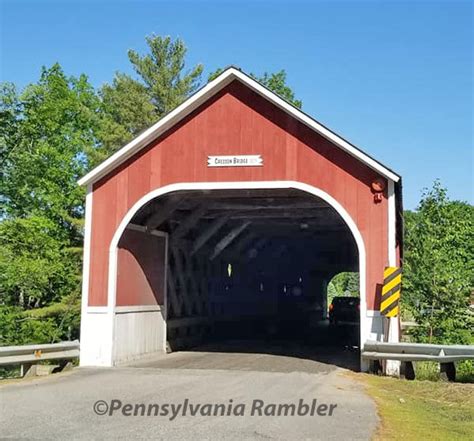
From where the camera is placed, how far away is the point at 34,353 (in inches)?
455

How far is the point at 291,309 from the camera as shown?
1262 inches

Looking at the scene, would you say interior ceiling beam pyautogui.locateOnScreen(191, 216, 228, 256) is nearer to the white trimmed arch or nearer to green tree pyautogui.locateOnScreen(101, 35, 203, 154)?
the white trimmed arch

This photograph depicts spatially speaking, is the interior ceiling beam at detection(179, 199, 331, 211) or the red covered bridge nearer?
the red covered bridge

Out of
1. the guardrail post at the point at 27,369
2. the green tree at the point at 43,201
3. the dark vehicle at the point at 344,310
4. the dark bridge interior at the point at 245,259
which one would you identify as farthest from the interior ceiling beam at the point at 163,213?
the dark vehicle at the point at 344,310

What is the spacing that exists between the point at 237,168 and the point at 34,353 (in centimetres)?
529

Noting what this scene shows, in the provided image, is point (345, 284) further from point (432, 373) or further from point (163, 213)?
point (432, 373)

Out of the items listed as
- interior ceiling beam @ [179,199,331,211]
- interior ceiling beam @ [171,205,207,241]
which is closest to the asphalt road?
interior ceiling beam @ [179,199,331,211]

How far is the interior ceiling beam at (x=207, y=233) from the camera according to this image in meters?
18.5

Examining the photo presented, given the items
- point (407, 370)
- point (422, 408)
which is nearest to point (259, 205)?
point (407, 370)

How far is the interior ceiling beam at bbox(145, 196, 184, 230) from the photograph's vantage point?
14852mm

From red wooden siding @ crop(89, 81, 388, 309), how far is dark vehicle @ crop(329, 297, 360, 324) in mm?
16171

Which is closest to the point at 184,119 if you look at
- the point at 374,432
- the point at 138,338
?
Answer: the point at 138,338

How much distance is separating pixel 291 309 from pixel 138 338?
18.3 meters

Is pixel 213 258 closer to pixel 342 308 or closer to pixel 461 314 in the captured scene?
pixel 461 314
